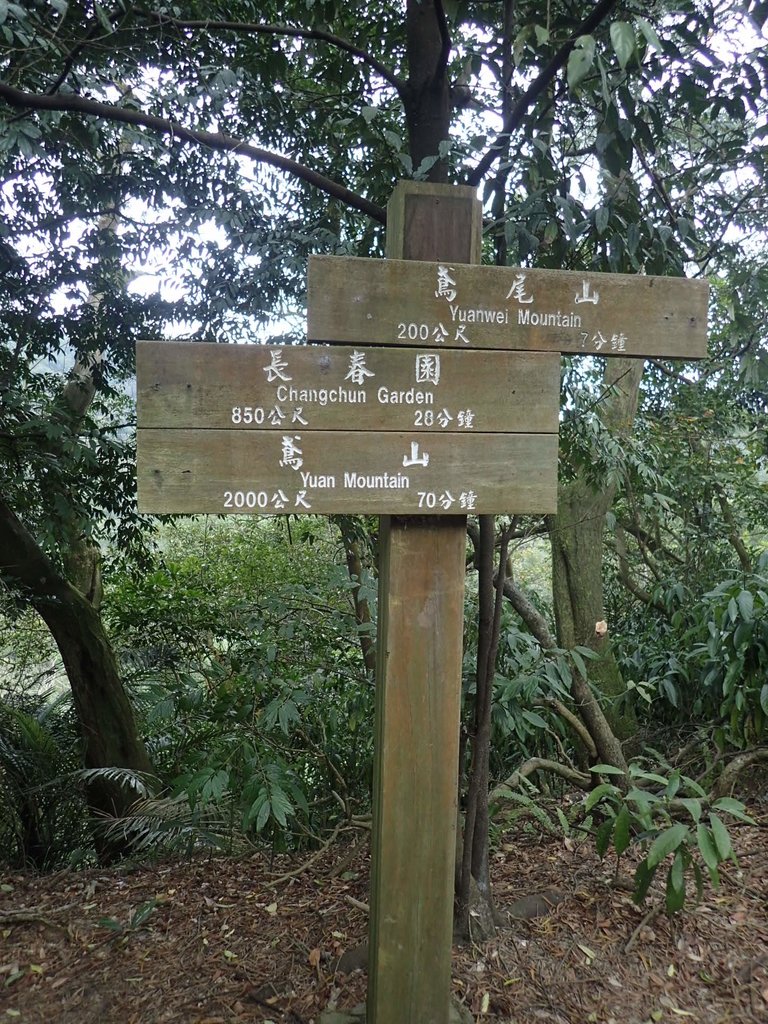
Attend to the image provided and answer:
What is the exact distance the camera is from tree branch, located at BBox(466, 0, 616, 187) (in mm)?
2314

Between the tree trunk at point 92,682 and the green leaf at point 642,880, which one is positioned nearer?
the green leaf at point 642,880

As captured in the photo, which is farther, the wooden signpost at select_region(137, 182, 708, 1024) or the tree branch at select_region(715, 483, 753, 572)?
the tree branch at select_region(715, 483, 753, 572)

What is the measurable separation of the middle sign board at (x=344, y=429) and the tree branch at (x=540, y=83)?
89cm

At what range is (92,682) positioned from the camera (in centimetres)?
511

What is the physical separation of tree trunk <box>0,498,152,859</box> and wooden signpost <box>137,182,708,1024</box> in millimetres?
3250

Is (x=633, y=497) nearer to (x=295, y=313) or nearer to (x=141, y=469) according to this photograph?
(x=295, y=313)

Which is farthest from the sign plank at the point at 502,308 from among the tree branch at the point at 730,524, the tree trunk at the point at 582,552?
the tree branch at the point at 730,524

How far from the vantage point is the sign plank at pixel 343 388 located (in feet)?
6.39

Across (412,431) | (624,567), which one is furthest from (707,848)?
(624,567)

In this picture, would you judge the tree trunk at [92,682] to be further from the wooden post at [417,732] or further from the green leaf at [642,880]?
the green leaf at [642,880]

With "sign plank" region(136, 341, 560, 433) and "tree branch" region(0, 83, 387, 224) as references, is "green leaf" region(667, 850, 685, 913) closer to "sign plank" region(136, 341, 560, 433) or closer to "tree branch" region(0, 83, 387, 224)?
Result: "sign plank" region(136, 341, 560, 433)

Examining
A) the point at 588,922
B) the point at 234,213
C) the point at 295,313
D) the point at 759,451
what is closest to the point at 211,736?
the point at 588,922

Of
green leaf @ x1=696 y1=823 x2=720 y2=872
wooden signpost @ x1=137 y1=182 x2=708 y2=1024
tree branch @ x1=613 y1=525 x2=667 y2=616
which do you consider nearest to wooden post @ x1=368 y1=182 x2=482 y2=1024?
wooden signpost @ x1=137 y1=182 x2=708 y2=1024

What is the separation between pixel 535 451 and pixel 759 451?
4.96 m
